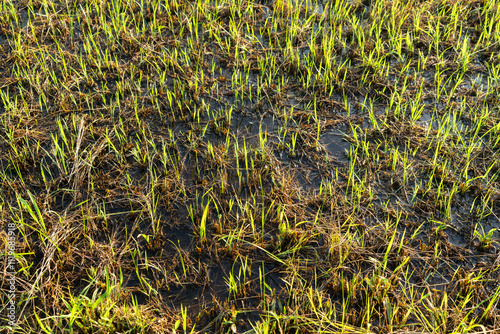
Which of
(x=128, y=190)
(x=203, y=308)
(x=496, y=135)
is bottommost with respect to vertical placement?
(x=203, y=308)

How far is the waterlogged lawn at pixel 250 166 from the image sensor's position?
1840 mm

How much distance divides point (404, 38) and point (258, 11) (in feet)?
4.41

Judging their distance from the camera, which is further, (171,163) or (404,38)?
(404,38)

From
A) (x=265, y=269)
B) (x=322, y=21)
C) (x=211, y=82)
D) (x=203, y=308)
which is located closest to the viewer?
(x=203, y=308)

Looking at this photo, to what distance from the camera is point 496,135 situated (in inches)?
99.4

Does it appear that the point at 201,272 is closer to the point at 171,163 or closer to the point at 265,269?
the point at 265,269

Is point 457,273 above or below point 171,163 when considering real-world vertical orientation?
below

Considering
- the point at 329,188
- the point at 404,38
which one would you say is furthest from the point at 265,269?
the point at 404,38

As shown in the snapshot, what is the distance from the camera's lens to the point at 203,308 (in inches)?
72.7

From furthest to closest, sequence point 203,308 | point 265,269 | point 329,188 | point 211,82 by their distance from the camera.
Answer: point 211,82 < point 329,188 < point 265,269 < point 203,308

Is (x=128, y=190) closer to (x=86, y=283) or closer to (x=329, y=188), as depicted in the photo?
(x=86, y=283)

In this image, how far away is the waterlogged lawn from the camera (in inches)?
72.4

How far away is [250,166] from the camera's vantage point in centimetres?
243

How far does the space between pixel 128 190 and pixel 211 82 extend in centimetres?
113
